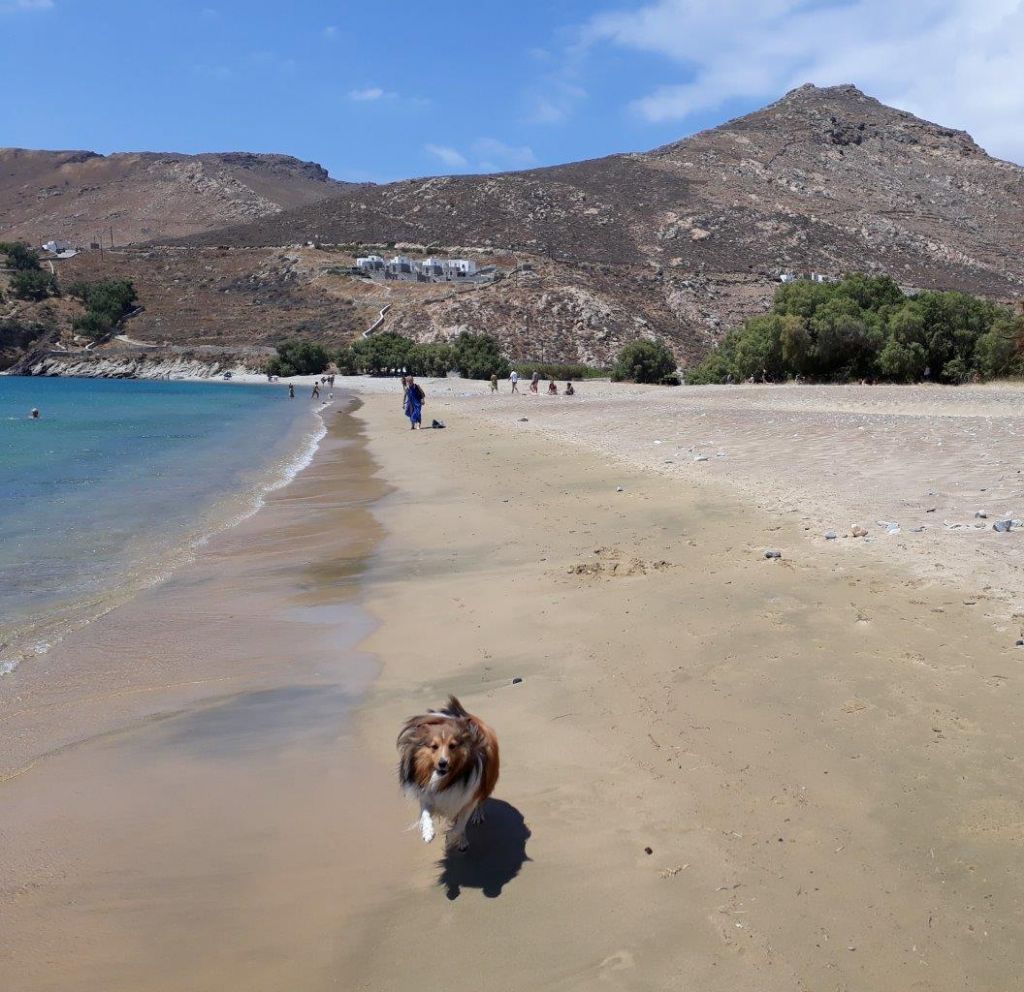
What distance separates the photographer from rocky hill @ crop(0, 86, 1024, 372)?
7588 cm

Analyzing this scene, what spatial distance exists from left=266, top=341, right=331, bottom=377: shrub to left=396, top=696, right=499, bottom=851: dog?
71.5 metres

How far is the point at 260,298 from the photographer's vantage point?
89938 mm

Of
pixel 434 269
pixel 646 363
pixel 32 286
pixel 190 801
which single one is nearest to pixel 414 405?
pixel 190 801

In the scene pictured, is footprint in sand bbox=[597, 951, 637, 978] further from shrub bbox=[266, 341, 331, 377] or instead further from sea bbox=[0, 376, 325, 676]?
shrub bbox=[266, 341, 331, 377]

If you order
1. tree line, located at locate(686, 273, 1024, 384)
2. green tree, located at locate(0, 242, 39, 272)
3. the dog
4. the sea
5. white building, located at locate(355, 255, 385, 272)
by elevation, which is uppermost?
green tree, located at locate(0, 242, 39, 272)

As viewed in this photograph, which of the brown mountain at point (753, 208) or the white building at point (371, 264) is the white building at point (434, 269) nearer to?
the white building at point (371, 264)

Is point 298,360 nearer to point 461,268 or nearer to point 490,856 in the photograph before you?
point 461,268

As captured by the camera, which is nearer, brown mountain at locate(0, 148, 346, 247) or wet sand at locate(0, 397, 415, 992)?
wet sand at locate(0, 397, 415, 992)

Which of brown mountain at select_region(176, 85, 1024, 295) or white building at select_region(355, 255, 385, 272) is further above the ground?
brown mountain at select_region(176, 85, 1024, 295)

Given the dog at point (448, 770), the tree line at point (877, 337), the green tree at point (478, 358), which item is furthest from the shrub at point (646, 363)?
the dog at point (448, 770)

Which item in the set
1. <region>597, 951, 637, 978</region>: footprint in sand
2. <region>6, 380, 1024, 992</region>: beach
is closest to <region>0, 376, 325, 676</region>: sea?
<region>6, 380, 1024, 992</region>: beach

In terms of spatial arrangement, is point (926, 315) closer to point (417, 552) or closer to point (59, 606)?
point (417, 552)

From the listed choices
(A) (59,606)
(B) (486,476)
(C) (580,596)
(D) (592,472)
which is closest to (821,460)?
(D) (592,472)

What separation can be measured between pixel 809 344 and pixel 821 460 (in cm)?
2324
